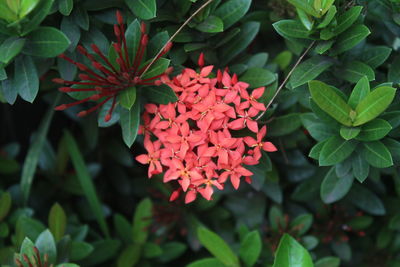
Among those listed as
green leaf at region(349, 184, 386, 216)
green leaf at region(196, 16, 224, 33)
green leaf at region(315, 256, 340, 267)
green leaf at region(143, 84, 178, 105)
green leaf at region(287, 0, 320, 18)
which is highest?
green leaf at region(287, 0, 320, 18)

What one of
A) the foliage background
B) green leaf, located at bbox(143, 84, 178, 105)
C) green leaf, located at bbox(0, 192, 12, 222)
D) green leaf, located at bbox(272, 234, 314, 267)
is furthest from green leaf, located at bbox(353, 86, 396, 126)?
green leaf, located at bbox(0, 192, 12, 222)

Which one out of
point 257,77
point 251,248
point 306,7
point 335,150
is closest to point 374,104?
point 335,150

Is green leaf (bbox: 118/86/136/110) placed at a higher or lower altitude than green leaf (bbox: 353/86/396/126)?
lower

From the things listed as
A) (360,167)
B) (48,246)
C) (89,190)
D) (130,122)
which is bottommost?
(89,190)

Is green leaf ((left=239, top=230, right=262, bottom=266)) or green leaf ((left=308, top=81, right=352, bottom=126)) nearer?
green leaf ((left=308, top=81, right=352, bottom=126))

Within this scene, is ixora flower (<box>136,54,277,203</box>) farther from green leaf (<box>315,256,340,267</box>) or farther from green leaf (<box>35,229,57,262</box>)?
green leaf (<box>315,256,340,267</box>)

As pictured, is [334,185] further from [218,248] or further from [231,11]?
[231,11]
